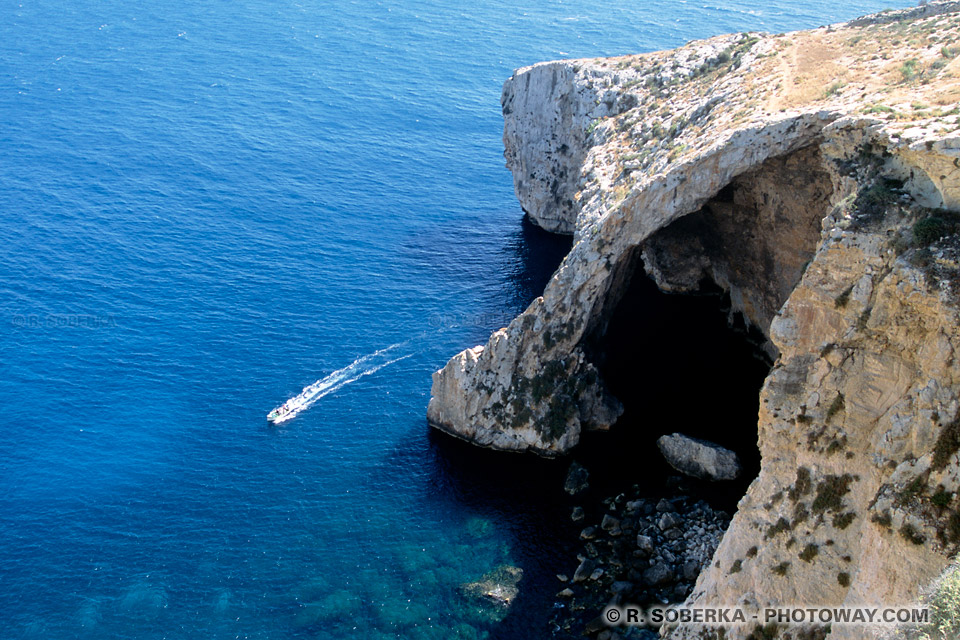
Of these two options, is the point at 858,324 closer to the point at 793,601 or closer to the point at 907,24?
the point at 793,601

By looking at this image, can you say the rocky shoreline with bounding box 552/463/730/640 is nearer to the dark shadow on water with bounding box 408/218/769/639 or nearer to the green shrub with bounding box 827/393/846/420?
the dark shadow on water with bounding box 408/218/769/639

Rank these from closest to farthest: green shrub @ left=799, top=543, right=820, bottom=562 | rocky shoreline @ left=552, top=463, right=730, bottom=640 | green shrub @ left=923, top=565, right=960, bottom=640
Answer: green shrub @ left=923, top=565, right=960, bottom=640 < green shrub @ left=799, top=543, right=820, bottom=562 < rocky shoreline @ left=552, top=463, right=730, bottom=640

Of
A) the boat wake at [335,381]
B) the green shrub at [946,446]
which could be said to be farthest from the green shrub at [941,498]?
the boat wake at [335,381]

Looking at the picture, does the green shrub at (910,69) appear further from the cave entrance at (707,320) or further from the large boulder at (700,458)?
the large boulder at (700,458)

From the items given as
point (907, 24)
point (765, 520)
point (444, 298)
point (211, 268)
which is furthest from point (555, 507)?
point (211, 268)

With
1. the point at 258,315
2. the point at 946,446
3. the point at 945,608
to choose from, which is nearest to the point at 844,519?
the point at 946,446

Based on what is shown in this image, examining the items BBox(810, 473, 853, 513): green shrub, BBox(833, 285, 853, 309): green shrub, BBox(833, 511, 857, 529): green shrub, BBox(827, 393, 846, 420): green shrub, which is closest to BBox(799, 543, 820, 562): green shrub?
BBox(833, 511, 857, 529): green shrub
